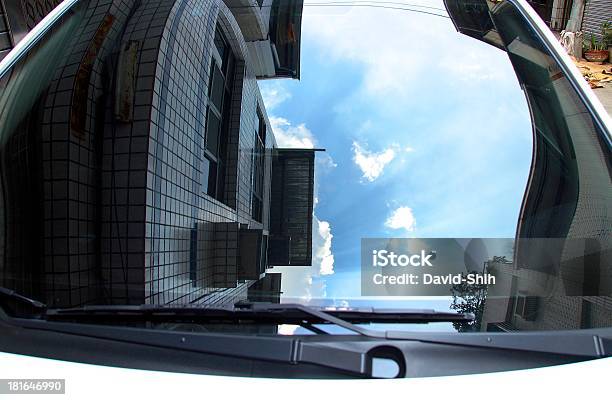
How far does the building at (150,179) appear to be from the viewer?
5.44 feet

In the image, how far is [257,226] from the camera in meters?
1.78

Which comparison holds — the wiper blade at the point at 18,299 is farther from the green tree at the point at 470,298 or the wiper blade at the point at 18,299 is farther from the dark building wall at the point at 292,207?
the green tree at the point at 470,298

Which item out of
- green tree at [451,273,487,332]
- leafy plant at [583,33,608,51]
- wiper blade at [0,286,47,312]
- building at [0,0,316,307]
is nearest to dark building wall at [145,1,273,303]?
building at [0,0,316,307]

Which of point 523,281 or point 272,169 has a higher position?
point 272,169

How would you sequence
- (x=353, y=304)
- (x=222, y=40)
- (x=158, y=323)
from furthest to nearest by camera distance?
1. (x=222, y=40)
2. (x=353, y=304)
3. (x=158, y=323)

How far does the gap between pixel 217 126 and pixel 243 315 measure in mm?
764

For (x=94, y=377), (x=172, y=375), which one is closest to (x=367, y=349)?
(x=172, y=375)

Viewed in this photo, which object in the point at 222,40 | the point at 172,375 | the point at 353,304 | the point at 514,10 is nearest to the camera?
the point at 172,375

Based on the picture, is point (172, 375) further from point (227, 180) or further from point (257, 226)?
point (227, 180)

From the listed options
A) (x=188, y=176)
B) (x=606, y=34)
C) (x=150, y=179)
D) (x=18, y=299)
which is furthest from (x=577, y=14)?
(x=18, y=299)

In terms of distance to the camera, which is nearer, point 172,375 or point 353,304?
point 172,375

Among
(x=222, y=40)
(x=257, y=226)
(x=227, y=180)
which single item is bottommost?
(x=257, y=226)

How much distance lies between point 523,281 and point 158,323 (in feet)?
4.44

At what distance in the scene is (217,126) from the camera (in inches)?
72.9
